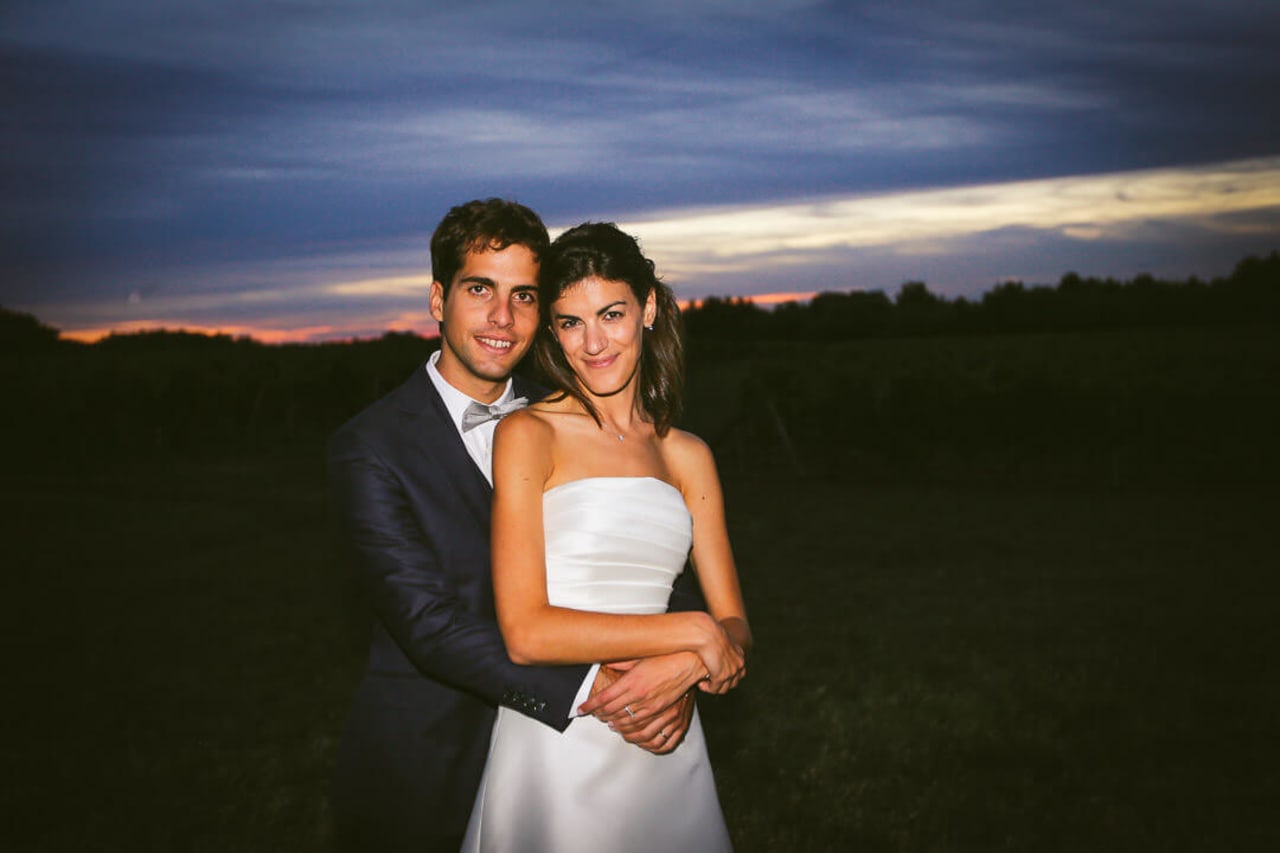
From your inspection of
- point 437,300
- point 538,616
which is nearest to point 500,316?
point 437,300

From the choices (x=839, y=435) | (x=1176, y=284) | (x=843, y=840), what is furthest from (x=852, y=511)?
(x=1176, y=284)

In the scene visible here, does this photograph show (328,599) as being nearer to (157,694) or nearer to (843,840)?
(157,694)

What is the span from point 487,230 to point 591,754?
176 cm

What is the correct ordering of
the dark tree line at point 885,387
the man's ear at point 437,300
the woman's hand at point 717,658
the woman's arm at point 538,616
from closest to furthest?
the woman's arm at point 538,616
the woman's hand at point 717,658
the man's ear at point 437,300
the dark tree line at point 885,387

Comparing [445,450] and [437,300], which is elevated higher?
[437,300]

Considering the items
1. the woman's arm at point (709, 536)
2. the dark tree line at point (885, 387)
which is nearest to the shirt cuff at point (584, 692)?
the woman's arm at point (709, 536)

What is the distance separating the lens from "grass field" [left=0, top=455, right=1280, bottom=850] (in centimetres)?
676

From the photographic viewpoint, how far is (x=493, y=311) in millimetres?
3461

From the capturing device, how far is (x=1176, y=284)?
42.0 meters

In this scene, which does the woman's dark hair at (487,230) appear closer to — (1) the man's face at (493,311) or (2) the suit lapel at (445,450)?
(1) the man's face at (493,311)

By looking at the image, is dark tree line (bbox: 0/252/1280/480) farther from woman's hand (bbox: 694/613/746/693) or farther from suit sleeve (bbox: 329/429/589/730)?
suit sleeve (bbox: 329/429/589/730)

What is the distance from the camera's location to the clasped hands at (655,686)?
2820mm

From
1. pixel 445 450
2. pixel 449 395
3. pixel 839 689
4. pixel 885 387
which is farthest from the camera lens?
pixel 885 387

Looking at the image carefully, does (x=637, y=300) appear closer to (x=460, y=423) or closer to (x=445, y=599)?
(x=460, y=423)
